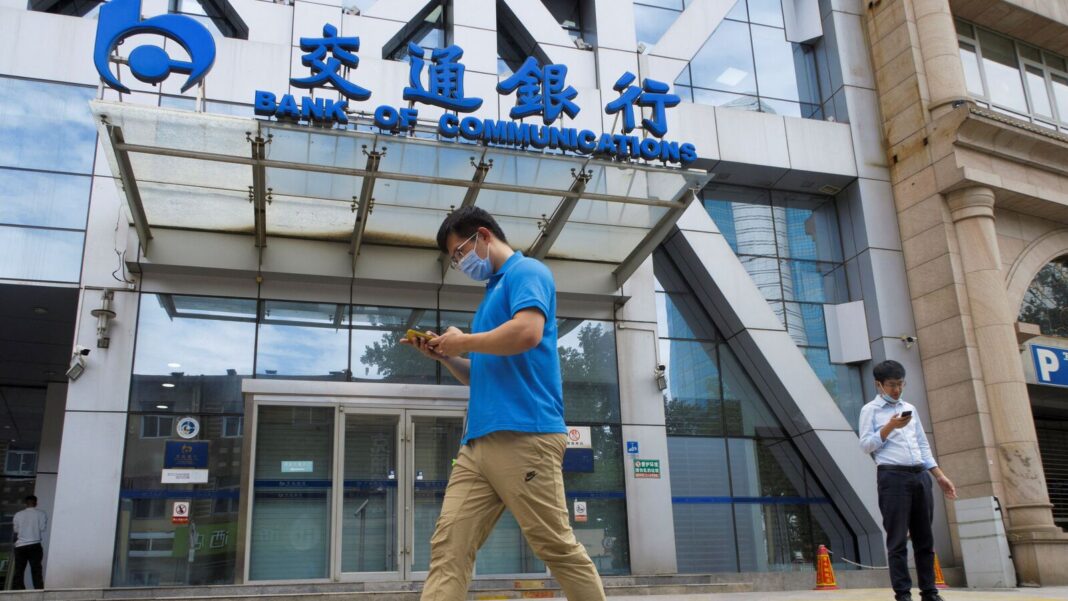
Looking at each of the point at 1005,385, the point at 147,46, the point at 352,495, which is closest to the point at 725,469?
the point at 1005,385

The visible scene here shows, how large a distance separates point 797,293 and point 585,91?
5.09m

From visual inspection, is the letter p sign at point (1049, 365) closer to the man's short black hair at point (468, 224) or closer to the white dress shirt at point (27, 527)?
the man's short black hair at point (468, 224)

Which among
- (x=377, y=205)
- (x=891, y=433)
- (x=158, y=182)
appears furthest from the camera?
(x=377, y=205)

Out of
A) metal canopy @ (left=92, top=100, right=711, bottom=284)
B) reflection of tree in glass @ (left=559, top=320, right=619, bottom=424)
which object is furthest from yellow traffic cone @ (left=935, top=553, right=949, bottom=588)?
metal canopy @ (left=92, top=100, right=711, bottom=284)

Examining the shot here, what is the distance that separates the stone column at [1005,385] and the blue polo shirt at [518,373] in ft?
39.4

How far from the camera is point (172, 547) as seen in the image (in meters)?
11.2

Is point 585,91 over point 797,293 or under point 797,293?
over

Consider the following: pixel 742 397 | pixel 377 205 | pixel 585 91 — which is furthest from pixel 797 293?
pixel 377 205

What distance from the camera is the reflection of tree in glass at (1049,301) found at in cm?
1636

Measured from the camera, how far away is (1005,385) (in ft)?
45.8

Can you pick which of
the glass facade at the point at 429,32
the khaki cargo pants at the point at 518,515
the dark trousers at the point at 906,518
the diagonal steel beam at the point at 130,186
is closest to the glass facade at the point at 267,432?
the diagonal steel beam at the point at 130,186

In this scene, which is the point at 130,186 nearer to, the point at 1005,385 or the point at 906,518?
the point at 906,518

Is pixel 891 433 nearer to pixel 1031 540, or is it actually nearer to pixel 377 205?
pixel 377 205

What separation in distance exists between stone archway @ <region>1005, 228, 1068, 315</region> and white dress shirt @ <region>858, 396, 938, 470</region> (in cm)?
1070
